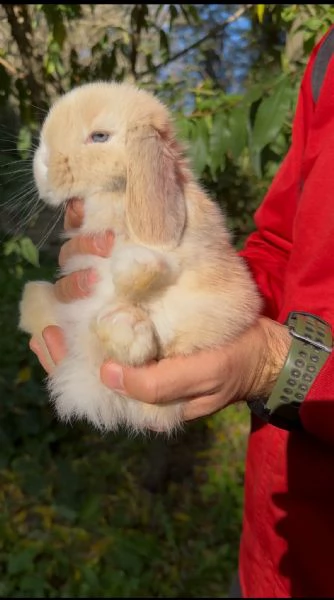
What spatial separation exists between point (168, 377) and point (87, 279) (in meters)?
0.23

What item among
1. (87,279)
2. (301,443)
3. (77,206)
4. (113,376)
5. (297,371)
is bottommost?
(301,443)

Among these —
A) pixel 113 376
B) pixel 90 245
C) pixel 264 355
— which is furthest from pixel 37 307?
pixel 264 355

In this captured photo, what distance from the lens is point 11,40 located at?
1300 millimetres

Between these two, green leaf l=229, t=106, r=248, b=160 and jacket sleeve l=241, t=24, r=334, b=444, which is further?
green leaf l=229, t=106, r=248, b=160

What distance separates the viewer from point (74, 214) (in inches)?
40.5

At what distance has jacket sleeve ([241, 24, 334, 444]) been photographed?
106 cm

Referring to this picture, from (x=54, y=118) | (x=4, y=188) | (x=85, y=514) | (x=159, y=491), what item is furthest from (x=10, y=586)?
(x=54, y=118)

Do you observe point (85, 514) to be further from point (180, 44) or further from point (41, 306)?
point (180, 44)

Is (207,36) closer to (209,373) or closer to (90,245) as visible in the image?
(90,245)

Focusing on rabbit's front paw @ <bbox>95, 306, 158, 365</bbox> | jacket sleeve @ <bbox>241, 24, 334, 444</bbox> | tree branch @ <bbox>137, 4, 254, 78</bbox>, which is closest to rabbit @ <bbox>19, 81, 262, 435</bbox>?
rabbit's front paw @ <bbox>95, 306, 158, 365</bbox>

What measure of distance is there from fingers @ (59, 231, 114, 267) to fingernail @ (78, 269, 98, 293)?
0.12 ft

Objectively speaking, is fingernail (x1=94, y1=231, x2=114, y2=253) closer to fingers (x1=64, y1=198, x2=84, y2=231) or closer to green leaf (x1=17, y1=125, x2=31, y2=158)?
fingers (x1=64, y1=198, x2=84, y2=231)

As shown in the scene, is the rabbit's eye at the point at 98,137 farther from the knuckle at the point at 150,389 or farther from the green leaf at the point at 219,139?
the green leaf at the point at 219,139

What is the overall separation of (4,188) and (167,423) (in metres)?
0.50
